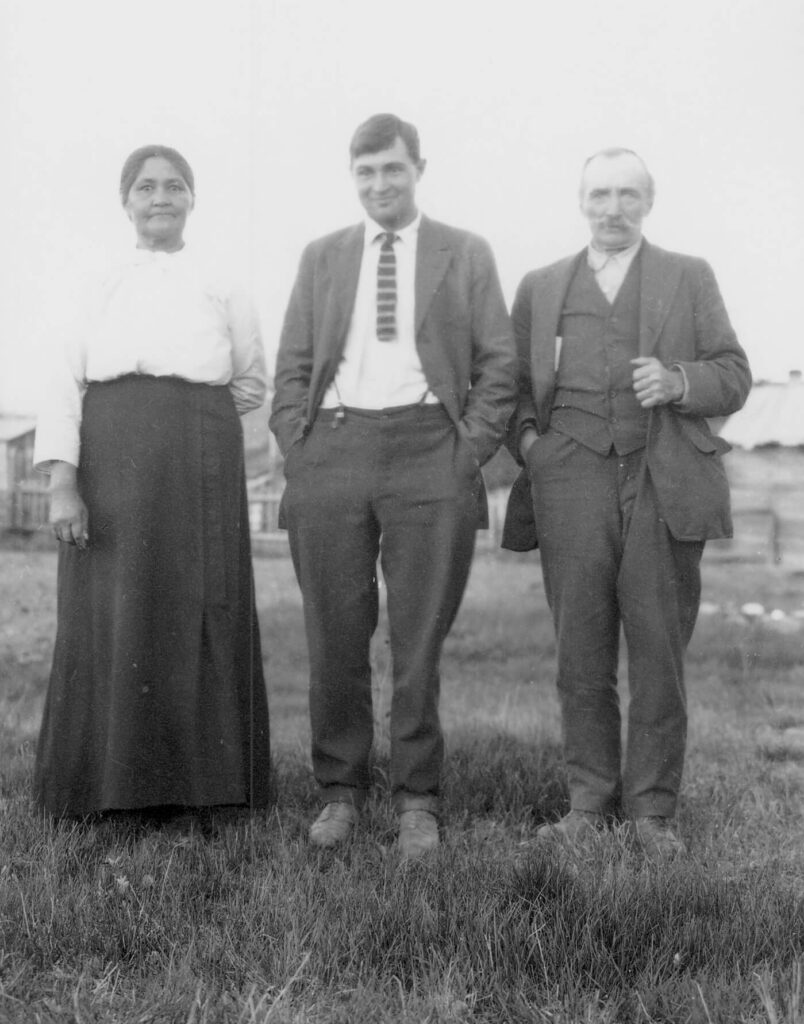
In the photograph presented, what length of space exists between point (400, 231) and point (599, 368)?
2.53ft

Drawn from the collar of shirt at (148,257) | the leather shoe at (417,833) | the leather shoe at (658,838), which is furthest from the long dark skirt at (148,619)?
the leather shoe at (658,838)

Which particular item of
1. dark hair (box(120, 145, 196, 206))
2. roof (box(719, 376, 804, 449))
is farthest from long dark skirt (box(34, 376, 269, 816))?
roof (box(719, 376, 804, 449))

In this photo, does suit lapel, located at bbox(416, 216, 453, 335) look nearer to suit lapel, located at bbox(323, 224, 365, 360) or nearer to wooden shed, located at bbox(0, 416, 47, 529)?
suit lapel, located at bbox(323, 224, 365, 360)

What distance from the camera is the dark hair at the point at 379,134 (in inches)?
146

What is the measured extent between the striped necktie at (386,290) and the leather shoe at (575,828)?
160 centimetres

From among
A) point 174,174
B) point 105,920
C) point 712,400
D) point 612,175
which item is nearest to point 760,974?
point 105,920

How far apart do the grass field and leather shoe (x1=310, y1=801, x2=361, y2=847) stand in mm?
56

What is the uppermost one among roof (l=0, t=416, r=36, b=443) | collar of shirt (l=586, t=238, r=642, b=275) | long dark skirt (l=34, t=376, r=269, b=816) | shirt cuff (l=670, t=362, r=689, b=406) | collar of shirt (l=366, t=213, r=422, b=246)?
collar of shirt (l=366, t=213, r=422, b=246)

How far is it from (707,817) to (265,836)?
1.47 metres

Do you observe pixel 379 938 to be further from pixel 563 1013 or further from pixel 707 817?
pixel 707 817

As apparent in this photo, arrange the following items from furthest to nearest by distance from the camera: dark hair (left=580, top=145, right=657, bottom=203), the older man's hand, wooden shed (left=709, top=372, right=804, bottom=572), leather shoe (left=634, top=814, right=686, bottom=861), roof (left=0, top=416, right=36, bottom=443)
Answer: wooden shed (left=709, top=372, right=804, bottom=572) < roof (left=0, top=416, right=36, bottom=443) < dark hair (left=580, top=145, right=657, bottom=203) < the older man's hand < leather shoe (left=634, top=814, right=686, bottom=861)

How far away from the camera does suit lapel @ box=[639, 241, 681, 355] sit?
367 centimetres

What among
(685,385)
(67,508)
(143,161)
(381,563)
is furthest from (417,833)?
(143,161)

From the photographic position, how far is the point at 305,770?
4398mm
